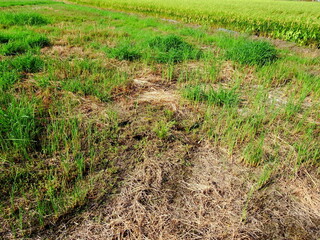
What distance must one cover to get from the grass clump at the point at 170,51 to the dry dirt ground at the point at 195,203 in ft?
9.20

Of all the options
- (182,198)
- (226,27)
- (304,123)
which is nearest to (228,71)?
(304,123)

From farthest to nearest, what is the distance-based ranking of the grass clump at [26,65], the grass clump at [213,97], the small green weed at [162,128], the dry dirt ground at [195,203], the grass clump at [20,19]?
the grass clump at [20,19] → the grass clump at [26,65] → the grass clump at [213,97] → the small green weed at [162,128] → the dry dirt ground at [195,203]

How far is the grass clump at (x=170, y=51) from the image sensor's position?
183 inches

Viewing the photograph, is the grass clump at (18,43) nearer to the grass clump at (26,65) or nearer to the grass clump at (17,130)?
the grass clump at (26,65)

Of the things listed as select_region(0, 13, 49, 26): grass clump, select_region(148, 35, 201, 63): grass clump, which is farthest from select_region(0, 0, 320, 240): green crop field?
select_region(0, 13, 49, 26): grass clump

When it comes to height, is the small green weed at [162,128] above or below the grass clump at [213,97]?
below

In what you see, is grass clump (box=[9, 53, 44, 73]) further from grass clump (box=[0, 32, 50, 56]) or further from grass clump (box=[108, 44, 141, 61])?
grass clump (box=[108, 44, 141, 61])

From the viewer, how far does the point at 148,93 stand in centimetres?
344

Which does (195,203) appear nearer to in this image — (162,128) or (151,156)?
(151,156)

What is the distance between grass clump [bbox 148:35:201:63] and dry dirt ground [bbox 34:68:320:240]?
281 centimetres

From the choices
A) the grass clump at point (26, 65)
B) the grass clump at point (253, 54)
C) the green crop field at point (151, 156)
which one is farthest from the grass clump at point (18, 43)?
the grass clump at point (253, 54)

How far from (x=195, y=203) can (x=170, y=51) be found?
3.92 meters

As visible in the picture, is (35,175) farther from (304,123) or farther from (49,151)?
(304,123)

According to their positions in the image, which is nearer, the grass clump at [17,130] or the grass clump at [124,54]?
the grass clump at [17,130]
